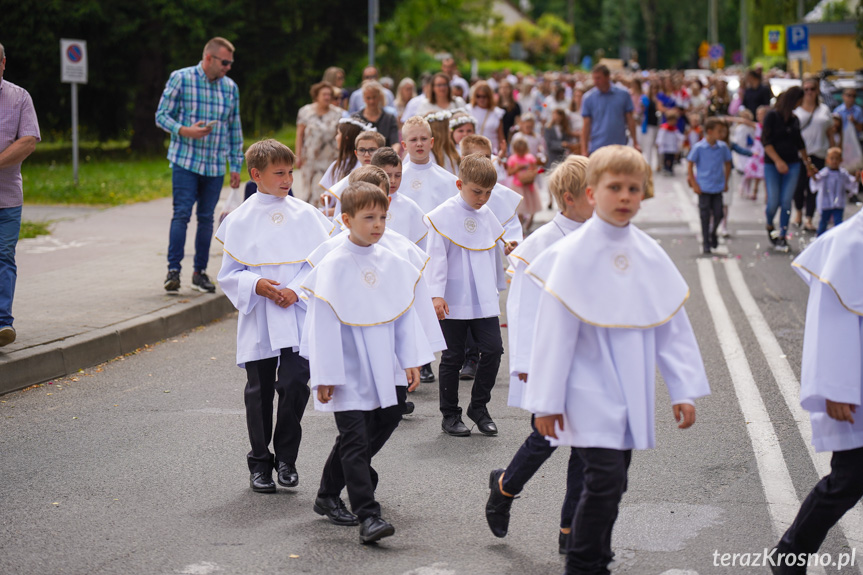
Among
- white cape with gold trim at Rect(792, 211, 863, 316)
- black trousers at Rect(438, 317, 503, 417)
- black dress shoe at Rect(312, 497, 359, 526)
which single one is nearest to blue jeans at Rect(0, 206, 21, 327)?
black trousers at Rect(438, 317, 503, 417)

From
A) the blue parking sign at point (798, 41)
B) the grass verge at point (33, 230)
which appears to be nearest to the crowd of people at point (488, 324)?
the grass verge at point (33, 230)

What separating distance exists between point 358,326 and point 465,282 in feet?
5.89

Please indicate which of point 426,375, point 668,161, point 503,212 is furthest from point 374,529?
point 668,161

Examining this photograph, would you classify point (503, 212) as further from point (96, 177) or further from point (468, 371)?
point (96, 177)

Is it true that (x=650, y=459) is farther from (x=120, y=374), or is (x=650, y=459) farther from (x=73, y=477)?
(x=120, y=374)

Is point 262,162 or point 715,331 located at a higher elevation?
point 262,162

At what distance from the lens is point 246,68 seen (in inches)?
1096

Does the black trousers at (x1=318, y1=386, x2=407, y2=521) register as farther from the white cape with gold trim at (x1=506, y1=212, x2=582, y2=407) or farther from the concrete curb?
the concrete curb

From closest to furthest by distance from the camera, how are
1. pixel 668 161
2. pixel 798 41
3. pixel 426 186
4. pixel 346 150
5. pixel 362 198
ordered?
pixel 362 198 < pixel 426 186 < pixel 346 150 < pixel 798 41 < pixel 668 161

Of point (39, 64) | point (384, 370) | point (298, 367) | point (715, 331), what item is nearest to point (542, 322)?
point (384, 370)

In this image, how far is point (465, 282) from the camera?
21.0 feet

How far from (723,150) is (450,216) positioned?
799 centimetres

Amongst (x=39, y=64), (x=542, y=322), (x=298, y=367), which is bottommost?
(x=298, y=367)

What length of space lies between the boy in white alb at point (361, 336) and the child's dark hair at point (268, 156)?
0.81m
